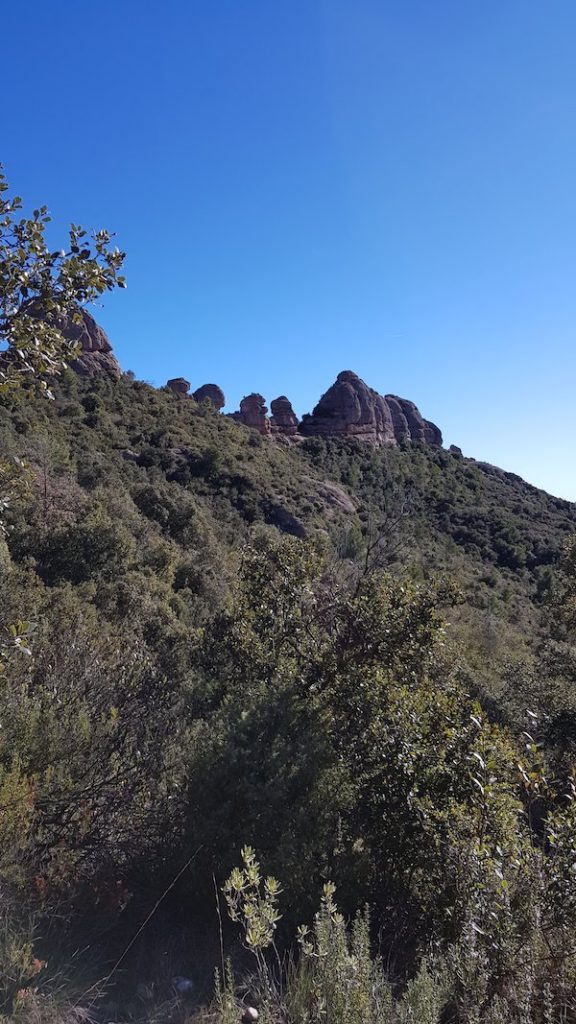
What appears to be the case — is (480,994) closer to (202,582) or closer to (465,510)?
(202,582)

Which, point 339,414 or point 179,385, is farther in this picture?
point 339,414

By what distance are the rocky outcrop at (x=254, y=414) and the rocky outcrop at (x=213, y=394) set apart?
6.43 feet

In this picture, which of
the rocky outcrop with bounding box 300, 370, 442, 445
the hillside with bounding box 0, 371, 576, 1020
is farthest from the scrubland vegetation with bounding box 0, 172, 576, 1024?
the rocky outcrop with bounding box 300, 370, 442, 445

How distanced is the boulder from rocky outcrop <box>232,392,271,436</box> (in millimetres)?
1959

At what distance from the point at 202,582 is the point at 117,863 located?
1625cm

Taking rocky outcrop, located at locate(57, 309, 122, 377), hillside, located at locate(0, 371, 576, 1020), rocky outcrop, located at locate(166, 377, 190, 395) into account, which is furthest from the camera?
rocky outcrop, located at locate(166, 377, 190, 395)

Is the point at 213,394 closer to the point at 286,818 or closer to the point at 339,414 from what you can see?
the point at 339,414

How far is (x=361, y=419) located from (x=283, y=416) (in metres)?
9.73

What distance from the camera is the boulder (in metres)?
56.7

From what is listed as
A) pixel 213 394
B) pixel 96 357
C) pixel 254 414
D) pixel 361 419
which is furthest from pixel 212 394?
pixel 361 419

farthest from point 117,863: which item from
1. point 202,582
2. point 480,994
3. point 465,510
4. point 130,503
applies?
point 465,510

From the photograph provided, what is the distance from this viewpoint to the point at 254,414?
57.1 metres

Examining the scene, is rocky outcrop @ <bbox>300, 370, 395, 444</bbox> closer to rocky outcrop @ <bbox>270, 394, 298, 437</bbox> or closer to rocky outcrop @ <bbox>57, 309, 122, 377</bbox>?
rocky outcrop @ <bbox>270, 394, 298, 437</bbox>

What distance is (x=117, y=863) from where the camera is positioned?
13.9ft
